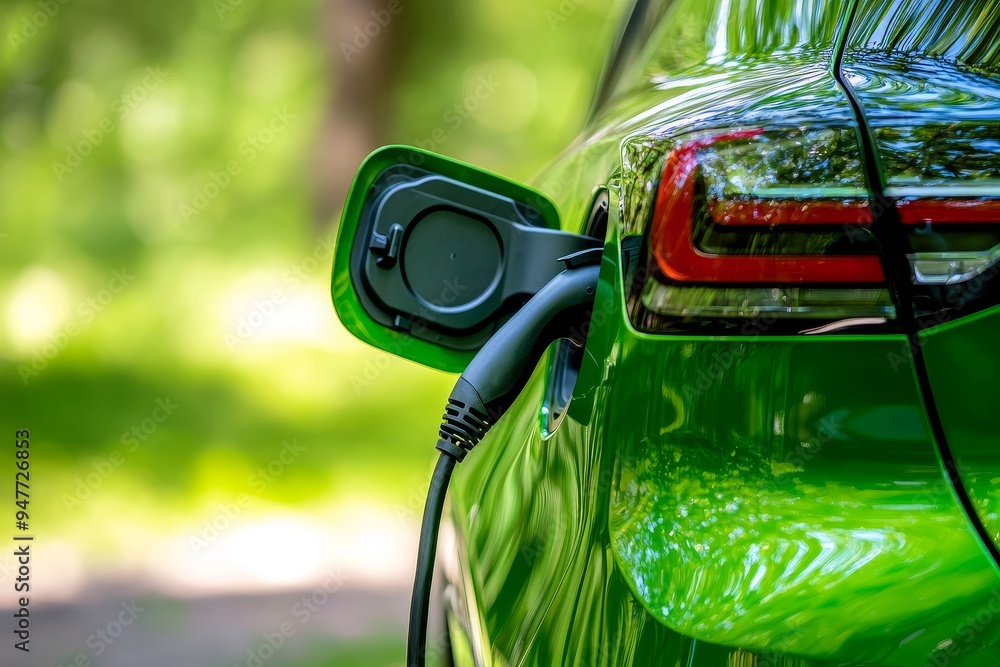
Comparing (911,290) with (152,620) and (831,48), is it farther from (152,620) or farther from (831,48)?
(152,620)

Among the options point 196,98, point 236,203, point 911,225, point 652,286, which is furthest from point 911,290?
point 196,98

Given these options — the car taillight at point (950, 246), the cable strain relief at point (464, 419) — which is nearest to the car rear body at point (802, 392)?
the car taillight at point (950, 246)

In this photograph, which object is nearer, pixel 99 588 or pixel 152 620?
pixel 152 620

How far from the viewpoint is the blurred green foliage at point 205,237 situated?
4.01m

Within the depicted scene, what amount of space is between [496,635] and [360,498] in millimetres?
2830

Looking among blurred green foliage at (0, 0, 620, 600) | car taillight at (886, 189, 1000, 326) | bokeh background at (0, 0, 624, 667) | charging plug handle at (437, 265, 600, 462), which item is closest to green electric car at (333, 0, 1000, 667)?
car taillight at (886, 189, 1000, 326)

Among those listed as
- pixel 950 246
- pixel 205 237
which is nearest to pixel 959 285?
pixel 950 246

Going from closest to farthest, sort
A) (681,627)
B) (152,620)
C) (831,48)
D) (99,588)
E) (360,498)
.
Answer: (681,627)
(831,48)
(152,620)
(99,588)
(360,498)

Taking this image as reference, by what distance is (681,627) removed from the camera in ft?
2.49

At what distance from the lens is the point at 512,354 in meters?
1.17

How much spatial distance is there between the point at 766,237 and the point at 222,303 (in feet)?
14.4

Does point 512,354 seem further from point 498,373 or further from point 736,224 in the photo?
point 736,224

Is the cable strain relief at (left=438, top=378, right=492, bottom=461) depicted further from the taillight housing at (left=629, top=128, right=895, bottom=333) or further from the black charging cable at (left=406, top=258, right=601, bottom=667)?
the taillight housing at (left=629, top=128, right=895, bottom=333)

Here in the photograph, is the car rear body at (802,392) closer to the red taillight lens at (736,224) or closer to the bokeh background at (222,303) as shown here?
the red taillight lens at (736,224)
